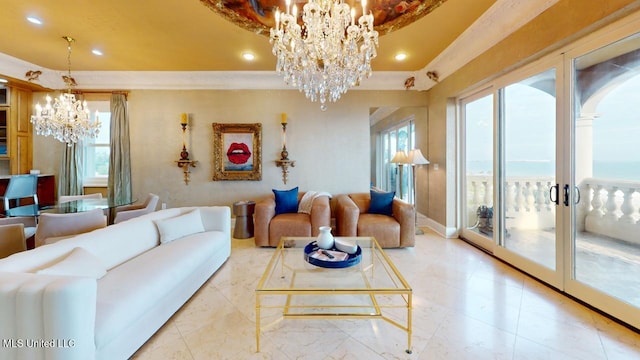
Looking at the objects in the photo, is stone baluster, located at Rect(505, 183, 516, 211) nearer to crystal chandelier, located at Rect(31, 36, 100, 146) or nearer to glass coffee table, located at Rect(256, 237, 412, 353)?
glass coffee table, located at Rect(256, 237, 412, 353)

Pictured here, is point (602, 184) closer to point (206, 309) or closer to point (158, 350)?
point (206, 309)

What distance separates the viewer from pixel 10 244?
2.27 metres

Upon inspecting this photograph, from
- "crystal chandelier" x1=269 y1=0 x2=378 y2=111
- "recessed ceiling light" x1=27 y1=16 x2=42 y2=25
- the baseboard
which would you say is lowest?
the baseboard

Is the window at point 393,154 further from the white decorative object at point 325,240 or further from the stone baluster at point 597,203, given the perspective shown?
the white decorative object at point 325,240

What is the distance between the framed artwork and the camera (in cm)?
437

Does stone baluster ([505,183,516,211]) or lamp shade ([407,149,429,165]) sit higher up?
lamp shade ([407,149,429,165])

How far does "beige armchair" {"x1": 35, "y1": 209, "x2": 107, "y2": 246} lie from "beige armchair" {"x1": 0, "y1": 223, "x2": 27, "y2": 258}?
119 millimetres

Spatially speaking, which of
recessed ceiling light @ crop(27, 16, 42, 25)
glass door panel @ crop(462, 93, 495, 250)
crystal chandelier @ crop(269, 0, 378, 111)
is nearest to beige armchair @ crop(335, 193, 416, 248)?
glass door panel @ crop(462, 93, 495, 250)

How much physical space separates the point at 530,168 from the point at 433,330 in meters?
2.20

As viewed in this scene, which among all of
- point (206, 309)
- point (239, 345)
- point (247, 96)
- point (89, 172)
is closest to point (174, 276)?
point (206, 309)

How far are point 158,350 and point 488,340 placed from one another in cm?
224

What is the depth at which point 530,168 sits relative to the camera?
2709 mm

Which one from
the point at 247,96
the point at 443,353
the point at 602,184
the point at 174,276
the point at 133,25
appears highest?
the point at 133,25

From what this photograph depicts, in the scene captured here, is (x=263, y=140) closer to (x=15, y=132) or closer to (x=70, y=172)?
(x=70, y=172)
